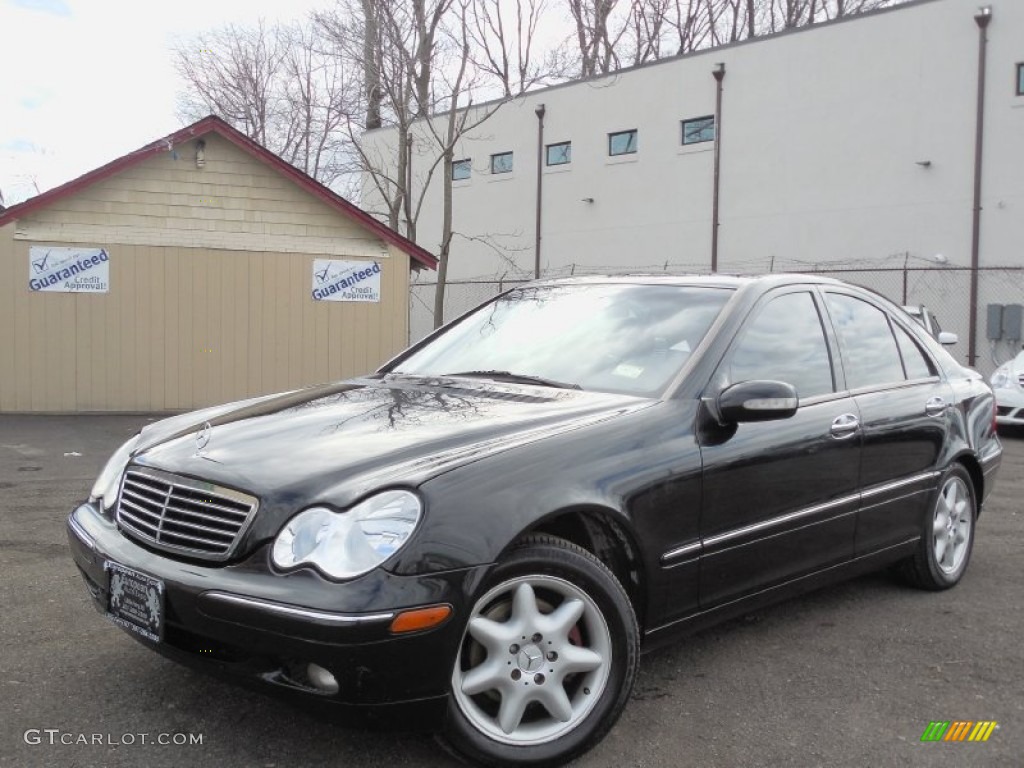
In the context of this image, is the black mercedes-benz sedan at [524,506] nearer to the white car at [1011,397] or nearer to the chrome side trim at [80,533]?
the chrome side trim at [80,533]

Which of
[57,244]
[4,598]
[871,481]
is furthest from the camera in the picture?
[57,244]

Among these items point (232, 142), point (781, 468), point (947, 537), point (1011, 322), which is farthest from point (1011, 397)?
point (232, 142)

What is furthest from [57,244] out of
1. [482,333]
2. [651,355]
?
[651,355]

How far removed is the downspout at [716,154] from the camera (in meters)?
21.8

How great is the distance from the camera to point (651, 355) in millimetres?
3656

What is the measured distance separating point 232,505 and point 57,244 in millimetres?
11571

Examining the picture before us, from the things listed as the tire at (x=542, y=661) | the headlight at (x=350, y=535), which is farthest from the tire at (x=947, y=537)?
the headlight at (x=350, y=535)

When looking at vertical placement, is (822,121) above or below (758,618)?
above

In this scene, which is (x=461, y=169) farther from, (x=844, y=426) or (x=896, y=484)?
(x=844, y=426)

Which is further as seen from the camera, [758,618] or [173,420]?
[758,618]

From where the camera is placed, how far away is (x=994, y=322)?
17531mm

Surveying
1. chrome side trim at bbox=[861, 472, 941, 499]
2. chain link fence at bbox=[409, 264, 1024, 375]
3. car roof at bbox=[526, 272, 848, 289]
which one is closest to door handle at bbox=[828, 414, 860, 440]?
chrome side trim at bbox=[861, 472, 941, 499]

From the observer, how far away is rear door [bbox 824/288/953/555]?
4129 mm

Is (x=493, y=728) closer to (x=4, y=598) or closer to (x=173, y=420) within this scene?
(x=173, y=420)
